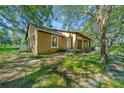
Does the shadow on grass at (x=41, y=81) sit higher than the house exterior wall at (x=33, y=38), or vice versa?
the house exterior wall at (x=33, y=38)

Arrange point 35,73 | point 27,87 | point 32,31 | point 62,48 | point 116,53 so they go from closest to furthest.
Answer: point 27,87 → point 35,73 → point 116,53 → point 32,31 → point 62,48

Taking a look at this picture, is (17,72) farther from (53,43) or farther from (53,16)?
(53,43)

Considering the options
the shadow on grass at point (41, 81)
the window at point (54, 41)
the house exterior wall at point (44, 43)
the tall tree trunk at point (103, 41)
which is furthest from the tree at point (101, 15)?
the window at point (54, 41)

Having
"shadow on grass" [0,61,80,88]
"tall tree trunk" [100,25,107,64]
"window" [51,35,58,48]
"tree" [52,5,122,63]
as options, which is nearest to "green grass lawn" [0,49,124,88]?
"shadow on grass" [0,61,80,88]

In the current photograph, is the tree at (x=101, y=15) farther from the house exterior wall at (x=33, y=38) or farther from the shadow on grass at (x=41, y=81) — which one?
the house exterior wall at (x=33, y=38)

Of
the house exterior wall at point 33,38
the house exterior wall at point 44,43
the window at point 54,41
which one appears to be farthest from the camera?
the window at point 54,41

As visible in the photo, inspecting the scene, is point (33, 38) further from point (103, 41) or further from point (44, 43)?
point (103, 41)

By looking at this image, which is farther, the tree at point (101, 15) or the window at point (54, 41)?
the window at point (54, 41)

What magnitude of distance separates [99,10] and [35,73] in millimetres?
2635

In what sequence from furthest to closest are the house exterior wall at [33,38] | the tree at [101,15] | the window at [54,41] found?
the window at [54,41], the house exterior wall at [33,38], the tree at [101,15]

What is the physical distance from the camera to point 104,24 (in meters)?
5.06

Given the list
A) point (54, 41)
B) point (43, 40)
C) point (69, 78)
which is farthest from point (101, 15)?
point (54, 41)

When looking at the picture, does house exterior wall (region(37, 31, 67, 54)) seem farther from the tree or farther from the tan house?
the tree
